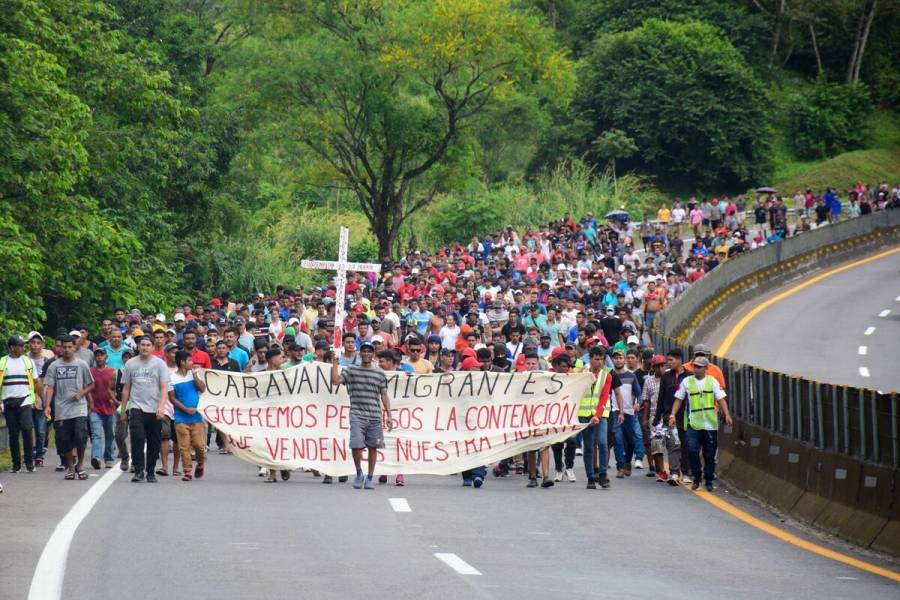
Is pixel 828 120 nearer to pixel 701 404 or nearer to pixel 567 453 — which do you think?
pixel 567 453

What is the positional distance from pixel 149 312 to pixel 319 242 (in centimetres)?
2082

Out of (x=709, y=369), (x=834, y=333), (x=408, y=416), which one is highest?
(x=834, y=333)

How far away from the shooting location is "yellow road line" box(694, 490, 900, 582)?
12.5 meters

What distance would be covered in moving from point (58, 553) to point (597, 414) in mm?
8400

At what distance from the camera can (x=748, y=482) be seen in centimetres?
1842

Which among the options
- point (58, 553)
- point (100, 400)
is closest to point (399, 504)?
point (58, 553)

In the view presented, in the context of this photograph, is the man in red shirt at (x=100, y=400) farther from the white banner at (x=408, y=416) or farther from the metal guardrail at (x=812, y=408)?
the metal guardrail at (x=812, y=408)

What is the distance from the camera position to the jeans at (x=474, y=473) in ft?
62.8

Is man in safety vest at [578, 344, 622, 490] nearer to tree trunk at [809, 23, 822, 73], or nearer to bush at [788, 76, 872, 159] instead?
bush at [788, 76, 872, 159]

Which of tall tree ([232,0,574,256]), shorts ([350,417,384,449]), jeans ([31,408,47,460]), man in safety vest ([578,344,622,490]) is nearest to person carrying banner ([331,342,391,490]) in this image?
shorts ([350,417,384,449])

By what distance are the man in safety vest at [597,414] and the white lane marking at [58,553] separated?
5710mm

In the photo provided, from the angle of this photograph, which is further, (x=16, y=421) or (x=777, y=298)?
(x=777, y=298)

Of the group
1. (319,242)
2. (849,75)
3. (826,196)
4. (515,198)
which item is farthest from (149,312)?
(849,75)

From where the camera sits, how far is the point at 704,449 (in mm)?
18406
